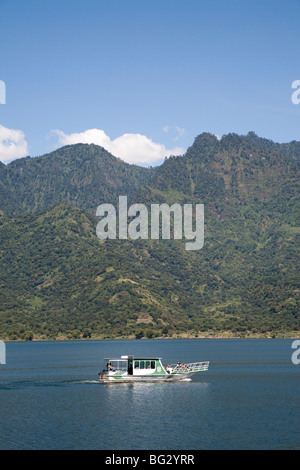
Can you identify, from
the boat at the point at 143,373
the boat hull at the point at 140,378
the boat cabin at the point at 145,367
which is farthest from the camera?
the boat cabin at the point at 145,367

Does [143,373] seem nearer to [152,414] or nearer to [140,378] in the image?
[140,378]

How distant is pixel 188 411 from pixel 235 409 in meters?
8.54

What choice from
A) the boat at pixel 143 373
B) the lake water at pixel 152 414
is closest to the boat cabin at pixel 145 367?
the boat at pixel 143 373

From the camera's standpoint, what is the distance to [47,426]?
96.6 meters

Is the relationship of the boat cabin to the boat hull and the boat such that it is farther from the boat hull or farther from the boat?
the boat hull

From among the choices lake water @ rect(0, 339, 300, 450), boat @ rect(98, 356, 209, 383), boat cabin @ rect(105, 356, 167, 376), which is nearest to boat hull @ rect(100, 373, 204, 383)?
boat @ rect(98, 356, 209, 383)

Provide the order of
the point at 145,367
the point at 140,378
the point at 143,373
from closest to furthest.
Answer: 1. the point at 140,378
2. the point at 143,373
3. the point at 145,367

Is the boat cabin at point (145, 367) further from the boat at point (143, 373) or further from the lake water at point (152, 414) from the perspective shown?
the lake water at point (152, 414)

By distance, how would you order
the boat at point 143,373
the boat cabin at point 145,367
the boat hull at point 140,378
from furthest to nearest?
the boat cabin at point 145,367, the boat at point 143,373, the boat hull at point 140,378

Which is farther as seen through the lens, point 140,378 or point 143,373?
point 143,373

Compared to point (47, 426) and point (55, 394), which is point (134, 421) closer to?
point (47, 426)

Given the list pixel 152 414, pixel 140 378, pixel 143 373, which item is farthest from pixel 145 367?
pixel 152 414

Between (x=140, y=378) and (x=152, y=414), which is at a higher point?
(x=140, y=378)

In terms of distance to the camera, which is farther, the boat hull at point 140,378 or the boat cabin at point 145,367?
the boat cabin at point 145,367
